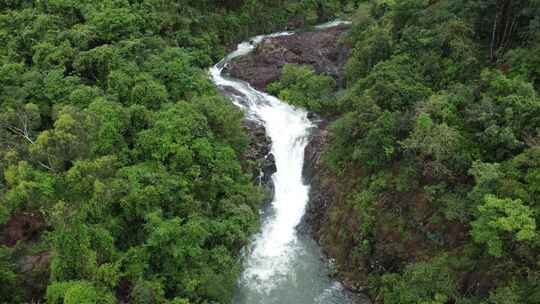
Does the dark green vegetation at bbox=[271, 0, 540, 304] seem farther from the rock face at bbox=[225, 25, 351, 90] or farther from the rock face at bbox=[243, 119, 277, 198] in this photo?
the rock face at bbox=[225, 25, 351, 90]

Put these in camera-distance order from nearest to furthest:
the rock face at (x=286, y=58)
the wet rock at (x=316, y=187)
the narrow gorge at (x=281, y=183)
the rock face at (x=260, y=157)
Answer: the narrow gorge at (x=281, y=183) → the wet rock at (x=316, y=187) → the rock face at (x=260, y=157) → the rock face at (x=286, y=58)


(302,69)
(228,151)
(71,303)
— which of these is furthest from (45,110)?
(302,69)

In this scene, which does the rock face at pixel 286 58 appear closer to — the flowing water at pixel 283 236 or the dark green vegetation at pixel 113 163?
the flowing water at pixel 283 236

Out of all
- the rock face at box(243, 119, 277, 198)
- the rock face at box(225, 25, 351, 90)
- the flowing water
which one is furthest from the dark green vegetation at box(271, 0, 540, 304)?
the rock face at box(225, 25, 351, 90)

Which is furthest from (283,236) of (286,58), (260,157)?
(286,58)

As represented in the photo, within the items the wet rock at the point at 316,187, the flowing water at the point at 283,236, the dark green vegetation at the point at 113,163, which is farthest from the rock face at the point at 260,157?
the wet rock at the point at 316,187

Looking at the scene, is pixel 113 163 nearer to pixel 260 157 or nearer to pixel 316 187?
pixel 260 157

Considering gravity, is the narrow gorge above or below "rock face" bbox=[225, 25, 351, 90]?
below
